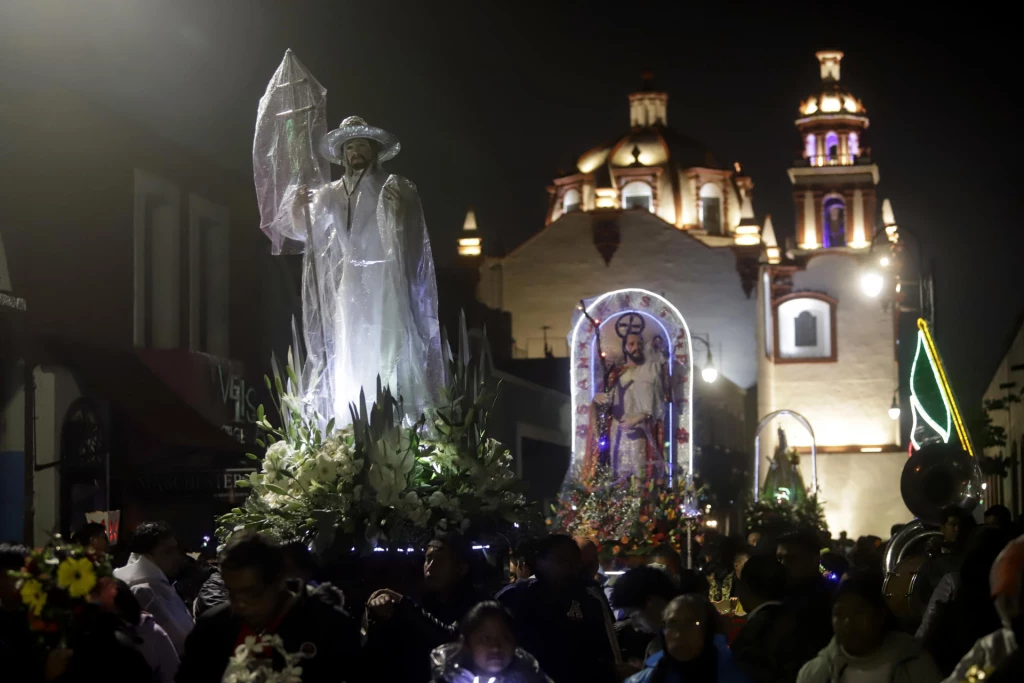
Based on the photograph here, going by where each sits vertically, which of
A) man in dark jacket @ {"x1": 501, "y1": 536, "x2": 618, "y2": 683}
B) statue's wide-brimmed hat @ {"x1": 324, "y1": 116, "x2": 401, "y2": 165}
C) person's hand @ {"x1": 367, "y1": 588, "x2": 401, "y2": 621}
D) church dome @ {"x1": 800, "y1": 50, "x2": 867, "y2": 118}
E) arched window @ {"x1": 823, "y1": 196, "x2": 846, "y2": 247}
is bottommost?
man in dark jacket @ {"x1": 501, "y1": 536, "x2": 618, "y2": 683}

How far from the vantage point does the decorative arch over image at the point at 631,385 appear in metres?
29.9

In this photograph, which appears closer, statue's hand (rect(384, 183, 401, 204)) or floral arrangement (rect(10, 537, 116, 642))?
floral arrangement (rect(10, 537, 116, 642))

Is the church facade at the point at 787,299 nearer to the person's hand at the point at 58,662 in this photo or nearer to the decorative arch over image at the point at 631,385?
the decorative arch over image at the point at 631,385

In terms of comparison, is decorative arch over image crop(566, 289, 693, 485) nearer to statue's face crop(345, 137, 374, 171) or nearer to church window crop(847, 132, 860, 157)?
statue's face crop(345, 137, 374, 171)

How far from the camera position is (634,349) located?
30922 millimetres

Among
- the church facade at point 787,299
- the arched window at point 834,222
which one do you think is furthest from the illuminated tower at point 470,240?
the arched window at point 834,222

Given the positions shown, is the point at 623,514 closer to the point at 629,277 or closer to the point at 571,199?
the point at 629,277

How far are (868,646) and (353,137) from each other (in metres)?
5.52

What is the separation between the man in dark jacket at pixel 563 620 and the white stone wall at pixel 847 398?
48.4 metres

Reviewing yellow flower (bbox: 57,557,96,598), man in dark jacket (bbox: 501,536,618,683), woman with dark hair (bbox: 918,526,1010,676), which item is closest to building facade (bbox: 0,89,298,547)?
man in dark jacket (bbox: 501,536,618,683)

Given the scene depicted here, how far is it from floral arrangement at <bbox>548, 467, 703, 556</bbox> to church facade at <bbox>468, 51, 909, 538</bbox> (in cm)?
3278

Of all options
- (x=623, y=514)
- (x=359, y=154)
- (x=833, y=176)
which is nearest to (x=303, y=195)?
(x=359, y=154)

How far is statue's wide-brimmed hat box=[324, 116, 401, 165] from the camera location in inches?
406

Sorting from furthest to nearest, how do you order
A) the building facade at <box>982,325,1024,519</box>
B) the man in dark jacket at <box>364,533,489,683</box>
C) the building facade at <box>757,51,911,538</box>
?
1. the building facade at <box>757,51,911,538</box>
2. the building facade at <box>982,325,1024,519</box>
3. the man in dark jacket at <box>364,533,489,683</box>
